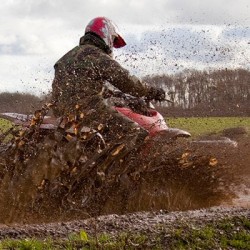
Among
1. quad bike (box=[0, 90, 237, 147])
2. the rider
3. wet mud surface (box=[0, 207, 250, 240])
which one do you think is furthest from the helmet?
wet mud surface (box=[0, 207, 250, 240])

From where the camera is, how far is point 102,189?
864 cm

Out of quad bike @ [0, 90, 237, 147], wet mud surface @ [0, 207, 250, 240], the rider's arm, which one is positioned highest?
the rider's arm

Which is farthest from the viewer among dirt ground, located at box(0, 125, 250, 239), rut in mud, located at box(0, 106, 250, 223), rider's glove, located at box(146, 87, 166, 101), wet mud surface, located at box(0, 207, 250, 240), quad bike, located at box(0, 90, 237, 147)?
rider's glove, located at box(146, 87, 166, 101)

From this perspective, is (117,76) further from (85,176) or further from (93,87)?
(85,176)

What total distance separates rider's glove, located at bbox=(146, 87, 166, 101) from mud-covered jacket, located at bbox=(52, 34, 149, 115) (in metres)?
0.39

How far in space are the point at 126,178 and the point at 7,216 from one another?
1.75 m

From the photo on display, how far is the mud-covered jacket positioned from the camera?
8.70 meters

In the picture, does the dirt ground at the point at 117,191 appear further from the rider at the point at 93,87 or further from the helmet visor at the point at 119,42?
the helmet visor at the point at 119,42

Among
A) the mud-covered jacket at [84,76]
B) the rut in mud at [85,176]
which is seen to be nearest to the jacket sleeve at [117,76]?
the mud-covered jacket at [84,76]

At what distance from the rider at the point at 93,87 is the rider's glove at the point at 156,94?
32 cm

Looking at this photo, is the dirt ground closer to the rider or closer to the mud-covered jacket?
the rider

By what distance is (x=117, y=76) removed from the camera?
8.76m

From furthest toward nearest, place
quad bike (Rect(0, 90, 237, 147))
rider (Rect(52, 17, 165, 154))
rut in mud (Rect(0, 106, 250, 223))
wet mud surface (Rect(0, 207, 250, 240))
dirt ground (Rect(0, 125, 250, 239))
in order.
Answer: quad bike (Rect(0, 90, 237, 147)), rider (Rect(52, 17, 165, 154)), rut in mud (Rect(0, 106, 250, 223)), dirt ground (Rect(0, 125, 250, 239)), wet mud surface (Rect(0, 207, 250, 240))

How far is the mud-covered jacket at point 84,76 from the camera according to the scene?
8703 mm
